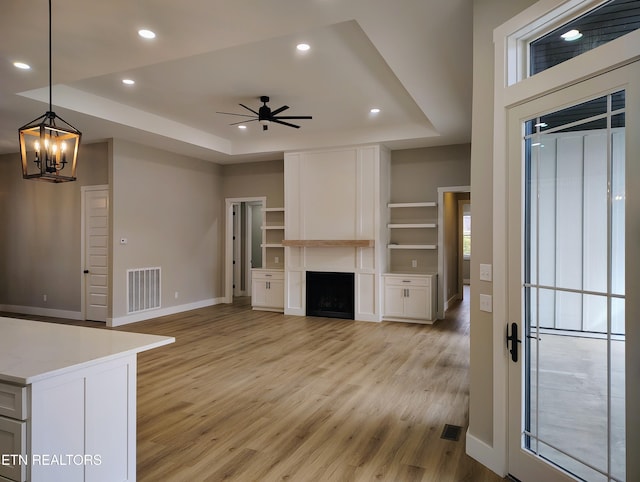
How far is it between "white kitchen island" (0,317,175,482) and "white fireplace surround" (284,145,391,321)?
5274 millimetres

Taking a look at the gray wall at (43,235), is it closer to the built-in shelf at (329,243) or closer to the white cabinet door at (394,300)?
the built-in shelf at (329,243)

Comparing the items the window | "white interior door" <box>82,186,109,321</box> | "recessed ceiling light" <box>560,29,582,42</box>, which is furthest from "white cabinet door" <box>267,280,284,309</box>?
"recessed ceiling light" <box>560,29,582,42</box>

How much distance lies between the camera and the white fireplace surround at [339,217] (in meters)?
7.26

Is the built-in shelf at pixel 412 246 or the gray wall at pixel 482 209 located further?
the built-in shelf at pixel 412 246

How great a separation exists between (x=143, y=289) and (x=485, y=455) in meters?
6.21

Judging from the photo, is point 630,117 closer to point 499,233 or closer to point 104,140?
point 499,233

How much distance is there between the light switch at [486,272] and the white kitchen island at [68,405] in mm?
1949

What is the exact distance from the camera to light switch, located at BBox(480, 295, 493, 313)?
262 centimetres

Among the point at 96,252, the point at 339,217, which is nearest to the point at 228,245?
the point at 96,252

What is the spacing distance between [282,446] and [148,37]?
331 cm

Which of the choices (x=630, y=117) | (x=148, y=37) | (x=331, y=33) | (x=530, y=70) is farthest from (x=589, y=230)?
(x=148, y=37)

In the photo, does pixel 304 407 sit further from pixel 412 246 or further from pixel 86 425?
pixel 412 246

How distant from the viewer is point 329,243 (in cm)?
735

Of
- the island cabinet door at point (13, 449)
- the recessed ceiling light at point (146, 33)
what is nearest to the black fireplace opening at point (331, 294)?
the recessed ceiling light at point (146, 33)
